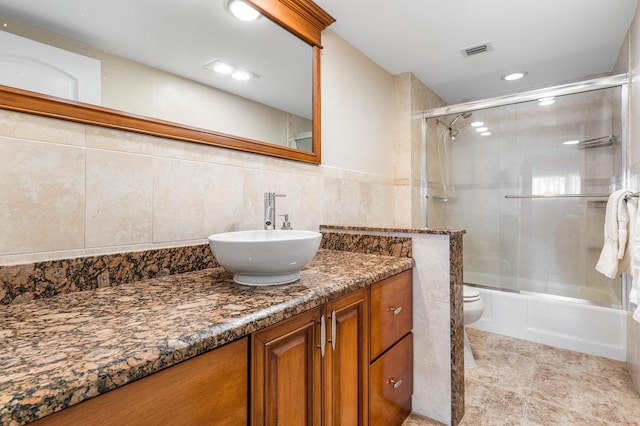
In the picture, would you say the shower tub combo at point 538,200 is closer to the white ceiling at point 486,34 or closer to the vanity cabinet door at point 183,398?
the white ceiling at point 486,34

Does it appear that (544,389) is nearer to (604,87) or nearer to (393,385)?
(393,385)

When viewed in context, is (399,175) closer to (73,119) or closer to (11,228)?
(73,119)

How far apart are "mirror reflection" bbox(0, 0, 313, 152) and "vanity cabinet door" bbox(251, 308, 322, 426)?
873 mm

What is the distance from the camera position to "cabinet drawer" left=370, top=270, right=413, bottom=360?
1.19 metres

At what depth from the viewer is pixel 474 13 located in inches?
71.6

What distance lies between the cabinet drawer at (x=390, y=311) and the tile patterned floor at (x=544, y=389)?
1.59 feet

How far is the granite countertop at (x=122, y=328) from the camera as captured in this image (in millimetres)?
448

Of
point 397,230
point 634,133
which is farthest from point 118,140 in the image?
point 634,133

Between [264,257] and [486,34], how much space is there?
2096 mm

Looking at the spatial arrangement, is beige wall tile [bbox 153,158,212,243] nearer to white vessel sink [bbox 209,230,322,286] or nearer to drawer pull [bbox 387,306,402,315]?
white vessel sink [bbox 209,230,322,286]

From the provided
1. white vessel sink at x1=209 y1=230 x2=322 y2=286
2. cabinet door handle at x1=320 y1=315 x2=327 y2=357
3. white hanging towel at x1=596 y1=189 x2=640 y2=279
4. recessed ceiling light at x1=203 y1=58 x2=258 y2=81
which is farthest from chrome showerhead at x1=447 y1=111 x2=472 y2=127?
cabinet door handle at x1=320 y1=315 x2=327 y2=357

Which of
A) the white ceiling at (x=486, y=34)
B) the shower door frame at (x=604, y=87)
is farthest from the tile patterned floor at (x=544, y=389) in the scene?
the white ceiling at (x=486, y=34)

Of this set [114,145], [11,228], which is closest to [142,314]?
[11,228]

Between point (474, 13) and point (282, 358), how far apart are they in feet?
6.80
